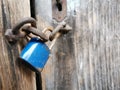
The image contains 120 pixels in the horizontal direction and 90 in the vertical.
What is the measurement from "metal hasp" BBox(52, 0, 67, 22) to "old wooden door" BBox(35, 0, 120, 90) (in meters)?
0.01

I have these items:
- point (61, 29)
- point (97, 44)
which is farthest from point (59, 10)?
point (97, 44)

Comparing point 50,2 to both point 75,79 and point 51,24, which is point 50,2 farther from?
point 75,79

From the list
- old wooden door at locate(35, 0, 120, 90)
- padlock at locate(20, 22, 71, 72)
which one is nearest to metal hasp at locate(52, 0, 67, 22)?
old wooden door at locate(35, 0, 120, 90)

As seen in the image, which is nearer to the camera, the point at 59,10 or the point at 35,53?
the point at 35,53

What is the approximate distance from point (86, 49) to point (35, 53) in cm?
21

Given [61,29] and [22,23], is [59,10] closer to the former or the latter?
[61,29]

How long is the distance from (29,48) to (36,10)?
0.15m

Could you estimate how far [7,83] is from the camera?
0.89 metres

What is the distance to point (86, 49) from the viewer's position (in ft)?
3.12

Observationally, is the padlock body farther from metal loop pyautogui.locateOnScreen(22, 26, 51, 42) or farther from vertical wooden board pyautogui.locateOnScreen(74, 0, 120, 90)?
vertical wooden board pyautogui.locateOnScreen(74, 0, 120, 90)

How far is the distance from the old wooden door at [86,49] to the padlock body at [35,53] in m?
0.10

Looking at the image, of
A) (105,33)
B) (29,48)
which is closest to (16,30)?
(29,48)

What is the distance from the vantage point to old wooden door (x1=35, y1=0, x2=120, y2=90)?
0.93m

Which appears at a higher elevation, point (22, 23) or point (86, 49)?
point (22, 23)
